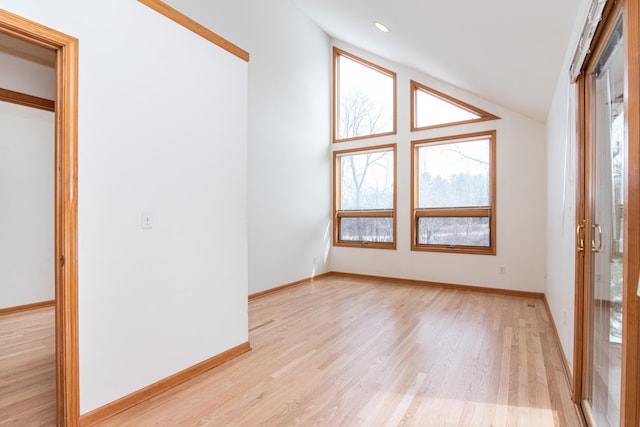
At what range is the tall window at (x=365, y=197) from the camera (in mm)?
5531

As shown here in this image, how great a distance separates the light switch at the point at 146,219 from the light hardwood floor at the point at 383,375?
3.54 feet

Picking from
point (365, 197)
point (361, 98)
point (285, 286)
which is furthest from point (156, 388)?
point (361, 98)

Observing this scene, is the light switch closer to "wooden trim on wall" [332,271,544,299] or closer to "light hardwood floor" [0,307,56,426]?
"light hardwood floor" [0,307,56,426]

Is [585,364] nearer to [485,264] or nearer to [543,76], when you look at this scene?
[543,76]

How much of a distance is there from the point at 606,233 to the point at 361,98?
4.81 m

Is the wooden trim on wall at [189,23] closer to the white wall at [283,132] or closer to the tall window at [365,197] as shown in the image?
the white wall at [283,132]

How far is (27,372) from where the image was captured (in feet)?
7.59

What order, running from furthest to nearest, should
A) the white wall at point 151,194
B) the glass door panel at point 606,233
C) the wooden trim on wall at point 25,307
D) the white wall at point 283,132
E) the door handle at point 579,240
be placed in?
the white wall at point 283,132 → the wooden trim on wall at point 25,307 → the door handle at point 579,240 → the white wall at point 151,194 → the glass door panel at point 606,233

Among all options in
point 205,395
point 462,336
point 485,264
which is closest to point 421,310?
point 462,336

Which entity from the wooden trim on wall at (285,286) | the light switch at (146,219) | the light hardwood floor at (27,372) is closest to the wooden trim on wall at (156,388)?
the light hardwood floor at (27,372)

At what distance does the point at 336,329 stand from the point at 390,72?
424cm

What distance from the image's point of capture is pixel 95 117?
5.95ft

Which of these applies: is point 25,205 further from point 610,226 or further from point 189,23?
point 610,226

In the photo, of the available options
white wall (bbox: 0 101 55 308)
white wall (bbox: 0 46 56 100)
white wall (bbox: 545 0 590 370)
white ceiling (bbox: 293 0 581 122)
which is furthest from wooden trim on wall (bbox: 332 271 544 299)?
white wall (bbox: 0 46 56 100)
